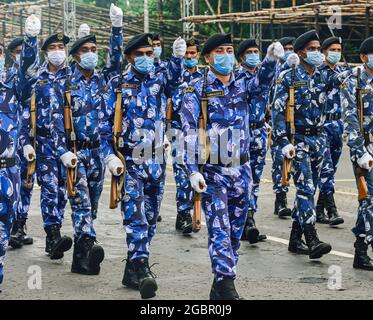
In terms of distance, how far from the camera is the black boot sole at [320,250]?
10.2 meters

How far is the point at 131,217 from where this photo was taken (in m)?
8.94

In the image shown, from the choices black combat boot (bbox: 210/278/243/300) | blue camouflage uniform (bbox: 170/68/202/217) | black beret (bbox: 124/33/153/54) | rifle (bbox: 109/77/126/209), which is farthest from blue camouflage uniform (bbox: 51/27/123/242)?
blue camouflage uniform (bbox: 170/68/202/217)

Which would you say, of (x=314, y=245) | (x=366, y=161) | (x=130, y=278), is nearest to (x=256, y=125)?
(x=314, y=245)

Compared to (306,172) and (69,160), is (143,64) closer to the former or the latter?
(69,160)

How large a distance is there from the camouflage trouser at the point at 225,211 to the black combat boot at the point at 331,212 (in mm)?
4592

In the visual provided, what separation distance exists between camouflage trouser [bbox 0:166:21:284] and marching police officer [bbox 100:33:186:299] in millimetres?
918

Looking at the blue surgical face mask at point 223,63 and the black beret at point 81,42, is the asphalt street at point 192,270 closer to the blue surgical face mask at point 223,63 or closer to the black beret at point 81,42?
the blue surgical face mask at point 223,63

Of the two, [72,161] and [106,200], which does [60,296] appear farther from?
[106,200]

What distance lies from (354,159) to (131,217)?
2346mm

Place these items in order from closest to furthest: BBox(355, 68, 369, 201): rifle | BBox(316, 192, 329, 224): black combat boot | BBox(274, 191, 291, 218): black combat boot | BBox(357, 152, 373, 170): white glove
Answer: BBox(357, 152, 373, 170): white glove, BBox(355, 68, 369, 201): rifle, BBox(316, 192, 329, 224): black combat boot, BBox(274, 191, 291, 218): black combat boot

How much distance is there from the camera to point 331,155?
13594 millimetres

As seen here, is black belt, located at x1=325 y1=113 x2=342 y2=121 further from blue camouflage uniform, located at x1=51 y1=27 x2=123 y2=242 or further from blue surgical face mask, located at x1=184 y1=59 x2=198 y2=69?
blue camouflage uniform, located at x1=51 y1=27 x2=123 y2=242

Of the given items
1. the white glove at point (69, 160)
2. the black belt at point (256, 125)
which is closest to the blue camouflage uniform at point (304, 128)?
the black belt at point (256, 125)

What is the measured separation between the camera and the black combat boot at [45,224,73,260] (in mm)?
10508
